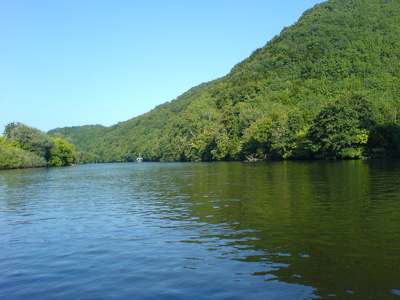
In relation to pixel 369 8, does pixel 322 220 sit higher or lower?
lower

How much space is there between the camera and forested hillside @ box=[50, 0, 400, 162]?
85750mm

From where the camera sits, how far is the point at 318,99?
133000 mm

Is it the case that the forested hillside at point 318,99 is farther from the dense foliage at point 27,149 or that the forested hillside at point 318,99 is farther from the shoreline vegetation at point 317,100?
the dense foliage at point 27,149

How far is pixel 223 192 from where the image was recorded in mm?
29922

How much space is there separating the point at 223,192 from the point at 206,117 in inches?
5671

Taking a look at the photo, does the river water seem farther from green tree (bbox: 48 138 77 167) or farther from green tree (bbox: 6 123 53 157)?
green tree (bbox: 48 138 77 167)

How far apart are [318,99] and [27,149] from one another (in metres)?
105

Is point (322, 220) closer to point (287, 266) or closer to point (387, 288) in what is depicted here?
point (287, 266)

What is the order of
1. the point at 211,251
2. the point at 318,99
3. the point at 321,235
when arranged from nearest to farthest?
the point at 211,251 → the point at 321,235 → the point at 318,99

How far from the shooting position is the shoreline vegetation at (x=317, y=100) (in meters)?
85.8

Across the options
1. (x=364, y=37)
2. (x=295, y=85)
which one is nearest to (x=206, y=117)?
(x=295, y=85)

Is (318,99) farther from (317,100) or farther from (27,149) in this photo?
(27,149)

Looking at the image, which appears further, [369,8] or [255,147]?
A: [369,8]

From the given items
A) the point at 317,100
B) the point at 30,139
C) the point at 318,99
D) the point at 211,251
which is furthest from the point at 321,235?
the point at 30,139
